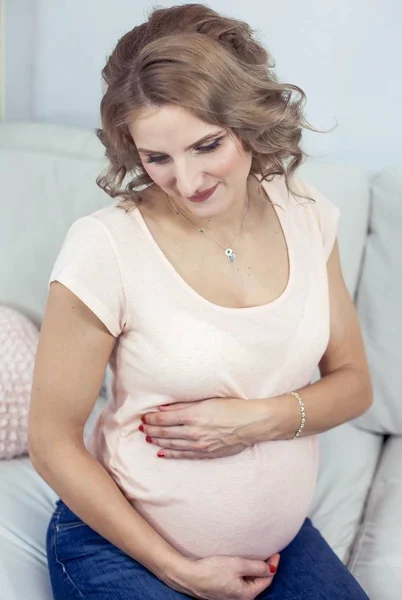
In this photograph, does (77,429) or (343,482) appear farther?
(343,482)

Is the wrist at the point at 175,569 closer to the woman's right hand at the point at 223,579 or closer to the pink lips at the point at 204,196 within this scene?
the woman's right hand at the point at 223,579

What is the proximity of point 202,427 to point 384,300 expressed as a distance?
0.70m

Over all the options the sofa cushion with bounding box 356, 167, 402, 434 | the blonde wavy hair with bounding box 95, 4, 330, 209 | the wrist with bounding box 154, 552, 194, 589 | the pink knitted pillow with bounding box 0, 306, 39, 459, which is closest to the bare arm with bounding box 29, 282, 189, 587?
the wrist with bounding box 154, 552, 194, 589

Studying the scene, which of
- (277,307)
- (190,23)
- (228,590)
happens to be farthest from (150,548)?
(190,23)

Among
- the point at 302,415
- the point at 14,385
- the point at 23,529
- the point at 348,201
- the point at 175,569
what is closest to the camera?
the point at 175,569

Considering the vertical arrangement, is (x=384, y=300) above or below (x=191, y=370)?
below

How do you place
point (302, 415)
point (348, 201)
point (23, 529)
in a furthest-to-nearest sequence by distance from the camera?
point (348, 201), point (23, 529), point (302, 415)

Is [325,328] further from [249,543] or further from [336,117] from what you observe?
[336,117]

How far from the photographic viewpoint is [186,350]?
1.18 m

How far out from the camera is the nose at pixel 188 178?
112 centimetres

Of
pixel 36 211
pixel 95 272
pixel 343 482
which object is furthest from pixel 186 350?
pixel 36 211

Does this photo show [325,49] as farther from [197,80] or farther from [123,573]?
[123,573]

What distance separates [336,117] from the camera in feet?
6.16

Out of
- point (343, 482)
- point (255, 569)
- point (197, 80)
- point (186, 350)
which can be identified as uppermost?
point (197, 80)
